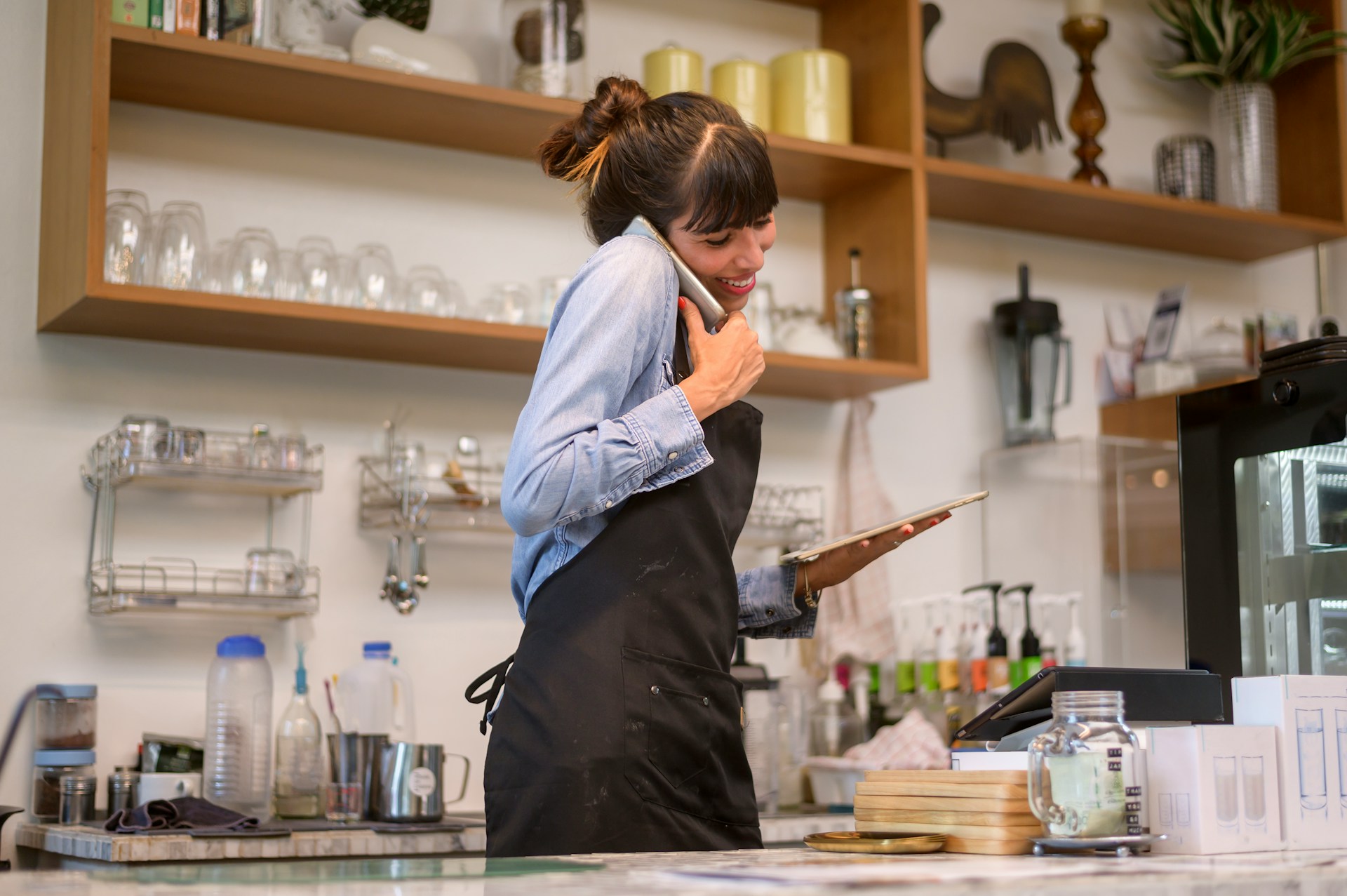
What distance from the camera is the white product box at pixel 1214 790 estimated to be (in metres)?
1.21

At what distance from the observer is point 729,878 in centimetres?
97

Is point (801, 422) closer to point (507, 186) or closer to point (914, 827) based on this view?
point (507, 186)

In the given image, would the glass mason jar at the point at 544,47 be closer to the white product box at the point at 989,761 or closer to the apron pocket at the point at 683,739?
the apron pocket at the point at 683,739

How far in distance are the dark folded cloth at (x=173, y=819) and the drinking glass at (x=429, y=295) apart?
39.4 inches

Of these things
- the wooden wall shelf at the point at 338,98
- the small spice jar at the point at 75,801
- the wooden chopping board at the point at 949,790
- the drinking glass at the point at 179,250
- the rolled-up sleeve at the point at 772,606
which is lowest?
the small spice jar at the point at 75,801

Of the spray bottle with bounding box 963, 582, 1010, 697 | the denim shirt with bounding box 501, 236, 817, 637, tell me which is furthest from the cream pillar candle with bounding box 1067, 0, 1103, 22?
the denim shirt with bounding box 501, 236, 817, 637

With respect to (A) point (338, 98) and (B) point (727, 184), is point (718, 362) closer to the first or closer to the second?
(B) point (727, 184)

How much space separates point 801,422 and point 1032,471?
58cm

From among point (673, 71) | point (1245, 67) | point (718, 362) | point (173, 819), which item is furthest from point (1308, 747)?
point (1245, 67)

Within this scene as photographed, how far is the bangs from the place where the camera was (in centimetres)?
161

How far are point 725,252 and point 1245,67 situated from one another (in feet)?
8.79

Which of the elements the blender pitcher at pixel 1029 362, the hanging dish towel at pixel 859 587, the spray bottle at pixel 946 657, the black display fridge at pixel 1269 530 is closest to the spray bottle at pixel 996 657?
the spray bottle at pixel 946 657

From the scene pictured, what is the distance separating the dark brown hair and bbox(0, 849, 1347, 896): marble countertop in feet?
2.52

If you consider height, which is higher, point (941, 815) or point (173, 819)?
point (941, 815)
